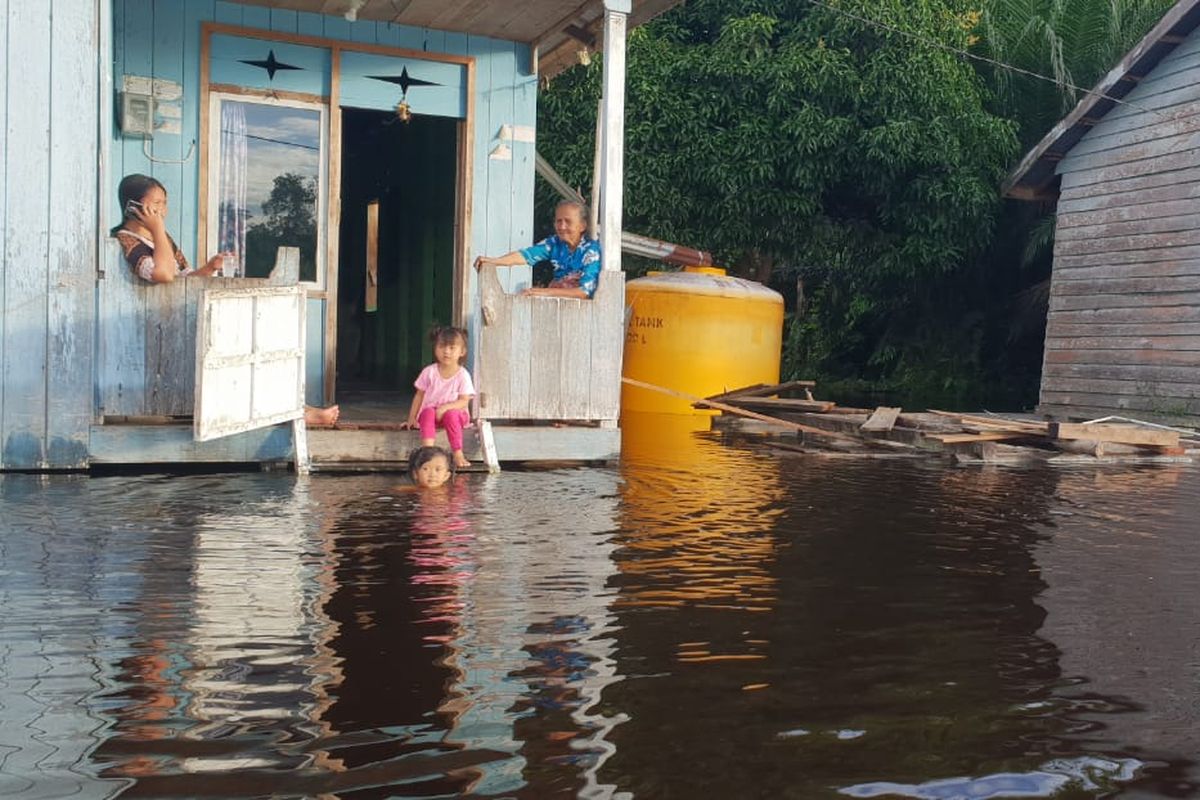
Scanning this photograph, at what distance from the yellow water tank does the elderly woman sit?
5.88 m

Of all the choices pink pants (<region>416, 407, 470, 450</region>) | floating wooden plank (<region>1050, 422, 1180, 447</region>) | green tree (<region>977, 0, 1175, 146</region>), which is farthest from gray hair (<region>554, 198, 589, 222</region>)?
green tree (<region>977, 0, 1175, 146</region>)

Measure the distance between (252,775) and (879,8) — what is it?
60.3 feet

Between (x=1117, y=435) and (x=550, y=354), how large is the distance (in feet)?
17.1

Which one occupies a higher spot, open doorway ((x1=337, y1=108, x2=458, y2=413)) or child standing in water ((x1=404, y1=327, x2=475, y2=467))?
open doorway ((x1=337, y1=108, x2=458, y2=413))

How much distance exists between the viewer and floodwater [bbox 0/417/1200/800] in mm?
2543

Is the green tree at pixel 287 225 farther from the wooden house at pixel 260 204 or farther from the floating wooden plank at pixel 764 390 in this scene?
the floating wooden plank at pixel 764 390

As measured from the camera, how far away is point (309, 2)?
8969 mm

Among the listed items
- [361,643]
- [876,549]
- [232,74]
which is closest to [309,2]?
[232,74]

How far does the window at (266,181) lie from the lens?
912cm

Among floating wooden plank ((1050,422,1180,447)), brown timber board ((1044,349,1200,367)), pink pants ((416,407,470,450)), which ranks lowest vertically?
floating wooden plank ((1050,422,1180,447))

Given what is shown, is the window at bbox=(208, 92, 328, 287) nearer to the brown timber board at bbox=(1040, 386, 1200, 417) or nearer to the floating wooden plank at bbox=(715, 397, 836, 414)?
the floating wooden plank at bbox=(715, 397, 836, 414)

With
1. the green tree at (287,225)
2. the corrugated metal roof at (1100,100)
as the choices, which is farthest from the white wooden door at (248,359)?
the corrugated metal roof at (1100,100)

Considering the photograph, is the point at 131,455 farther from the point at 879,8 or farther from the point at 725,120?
the point at 879,8

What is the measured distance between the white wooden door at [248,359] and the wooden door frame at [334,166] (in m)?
1.80
